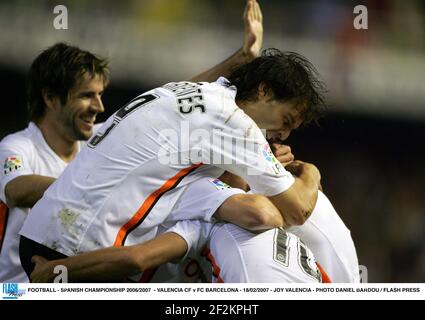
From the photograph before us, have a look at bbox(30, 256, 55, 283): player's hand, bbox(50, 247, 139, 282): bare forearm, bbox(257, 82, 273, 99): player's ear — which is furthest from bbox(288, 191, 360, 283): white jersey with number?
bbox(30, 256, 55, 283): player's hand

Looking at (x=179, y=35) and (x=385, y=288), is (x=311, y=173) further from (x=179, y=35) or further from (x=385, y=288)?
(x=179, y=35)

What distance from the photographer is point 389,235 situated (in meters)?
5.58

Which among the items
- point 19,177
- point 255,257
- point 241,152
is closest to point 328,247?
point 255,257

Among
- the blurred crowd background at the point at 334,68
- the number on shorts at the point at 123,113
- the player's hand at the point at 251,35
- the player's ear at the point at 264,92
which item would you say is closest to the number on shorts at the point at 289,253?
the player's ear at the point at 264,92

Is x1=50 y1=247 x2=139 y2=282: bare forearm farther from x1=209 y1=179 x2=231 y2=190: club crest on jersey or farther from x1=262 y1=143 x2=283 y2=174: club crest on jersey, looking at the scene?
x1=262 y1=143 x2=283 y2=174: club crest on jersey

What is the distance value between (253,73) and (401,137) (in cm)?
327

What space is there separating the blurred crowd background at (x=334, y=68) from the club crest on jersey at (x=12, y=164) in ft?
5.27

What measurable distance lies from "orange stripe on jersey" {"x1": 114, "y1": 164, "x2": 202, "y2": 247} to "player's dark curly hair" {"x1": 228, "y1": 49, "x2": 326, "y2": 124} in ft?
1.48

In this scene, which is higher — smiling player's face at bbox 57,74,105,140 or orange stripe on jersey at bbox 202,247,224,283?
smiling player's face at bbox 57,74,105,140

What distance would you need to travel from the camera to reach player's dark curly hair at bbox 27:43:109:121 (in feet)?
11.3

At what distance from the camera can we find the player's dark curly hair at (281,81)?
263cm

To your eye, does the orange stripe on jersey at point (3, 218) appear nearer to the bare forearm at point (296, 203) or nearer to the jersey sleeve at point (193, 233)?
the jersey sleeve at point (193, 233)

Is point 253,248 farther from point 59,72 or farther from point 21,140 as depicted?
point 59,72

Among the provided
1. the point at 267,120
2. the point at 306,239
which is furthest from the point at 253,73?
the point at 306,239
